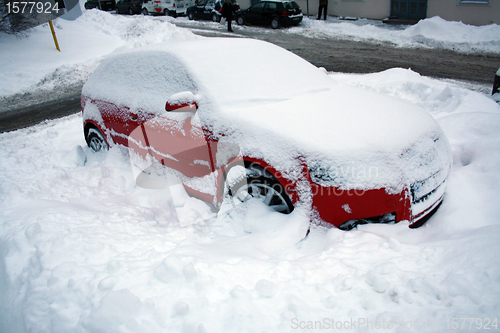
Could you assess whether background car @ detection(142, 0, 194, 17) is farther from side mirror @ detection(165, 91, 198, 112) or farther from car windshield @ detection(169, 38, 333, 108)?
side mirror @ detection(165, 91, 198, 112)

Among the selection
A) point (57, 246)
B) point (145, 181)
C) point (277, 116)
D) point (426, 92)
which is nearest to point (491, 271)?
point (277, 116)

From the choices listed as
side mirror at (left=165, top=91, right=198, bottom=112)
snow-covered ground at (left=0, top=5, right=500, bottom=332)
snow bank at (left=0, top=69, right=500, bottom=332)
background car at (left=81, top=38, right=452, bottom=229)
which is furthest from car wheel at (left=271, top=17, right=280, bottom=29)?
side mirror at (left=165, top=91, right=198, bottom=112)

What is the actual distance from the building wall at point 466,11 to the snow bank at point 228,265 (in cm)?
1352

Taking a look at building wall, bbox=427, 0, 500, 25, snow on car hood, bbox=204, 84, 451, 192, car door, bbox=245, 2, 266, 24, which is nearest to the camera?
snow on car hood, bbox=204, 84, 451, 192

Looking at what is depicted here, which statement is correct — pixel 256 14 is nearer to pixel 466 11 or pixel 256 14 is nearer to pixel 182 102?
pixel 466 11

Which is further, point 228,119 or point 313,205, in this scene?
point 228,119

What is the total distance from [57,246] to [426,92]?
6.11m

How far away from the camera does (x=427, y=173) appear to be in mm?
2496

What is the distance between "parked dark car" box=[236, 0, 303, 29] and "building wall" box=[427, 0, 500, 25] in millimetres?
6424

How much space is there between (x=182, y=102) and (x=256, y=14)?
645 inches

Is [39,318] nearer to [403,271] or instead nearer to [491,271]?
[403,271]

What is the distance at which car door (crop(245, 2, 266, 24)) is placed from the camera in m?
16.8

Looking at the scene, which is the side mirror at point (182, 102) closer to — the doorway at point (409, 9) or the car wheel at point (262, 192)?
the car wheel at point (262, 192)

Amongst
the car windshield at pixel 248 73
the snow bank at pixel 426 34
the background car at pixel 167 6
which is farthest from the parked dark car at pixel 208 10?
the car windshield at pixel 248 73
